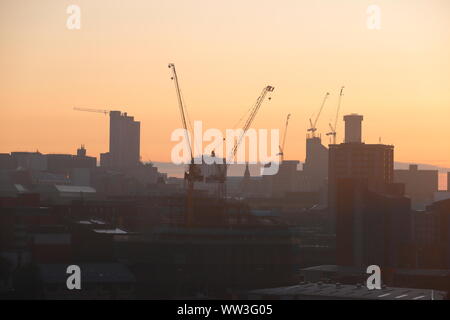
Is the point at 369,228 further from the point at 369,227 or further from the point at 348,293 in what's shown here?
the point at 348,293

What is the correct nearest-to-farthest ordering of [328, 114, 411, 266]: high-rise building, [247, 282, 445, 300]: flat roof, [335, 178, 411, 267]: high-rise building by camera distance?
1. [247, 282, 445, 300]: flat roof
2. [335, 178, 411, 267]: high-rise building
3. [328, 114, 411, 266]: high-rise building

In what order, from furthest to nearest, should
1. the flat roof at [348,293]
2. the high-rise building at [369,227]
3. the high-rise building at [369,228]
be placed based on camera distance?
the high-rise building at [369,227] → the high-rise building at [369,228] → the flat roof at [348,293]

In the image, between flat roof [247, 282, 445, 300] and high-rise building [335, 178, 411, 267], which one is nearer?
flat roof [247, 282, 445, 300]

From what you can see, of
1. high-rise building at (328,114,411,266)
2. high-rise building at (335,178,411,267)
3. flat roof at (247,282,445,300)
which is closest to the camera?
flat roof at (247,282,445,300)

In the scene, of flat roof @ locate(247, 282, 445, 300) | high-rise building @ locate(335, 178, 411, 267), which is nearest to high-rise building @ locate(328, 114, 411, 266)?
high-rise building @ locate(335, 178, 411, 267)

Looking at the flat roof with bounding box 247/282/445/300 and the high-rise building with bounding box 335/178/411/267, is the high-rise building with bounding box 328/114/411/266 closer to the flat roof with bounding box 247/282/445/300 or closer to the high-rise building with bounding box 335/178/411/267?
the high-rise building with bounding box 335/178/411/267

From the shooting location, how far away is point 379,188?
169 metres

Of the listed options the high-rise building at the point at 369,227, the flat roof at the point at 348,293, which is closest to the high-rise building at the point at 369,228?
the high-rise building at the point at 369,227

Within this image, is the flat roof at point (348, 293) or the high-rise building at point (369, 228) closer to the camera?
the flat roof at point (348, 293)

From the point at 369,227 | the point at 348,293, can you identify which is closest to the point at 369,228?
the point at 369,227

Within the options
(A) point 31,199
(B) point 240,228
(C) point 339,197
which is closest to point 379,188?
(C) point 339,197

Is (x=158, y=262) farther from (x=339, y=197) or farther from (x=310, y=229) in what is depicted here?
(x=310, y=229)

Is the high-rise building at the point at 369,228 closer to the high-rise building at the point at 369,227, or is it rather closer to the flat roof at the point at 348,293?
the high-rise building at the point at 369,227
